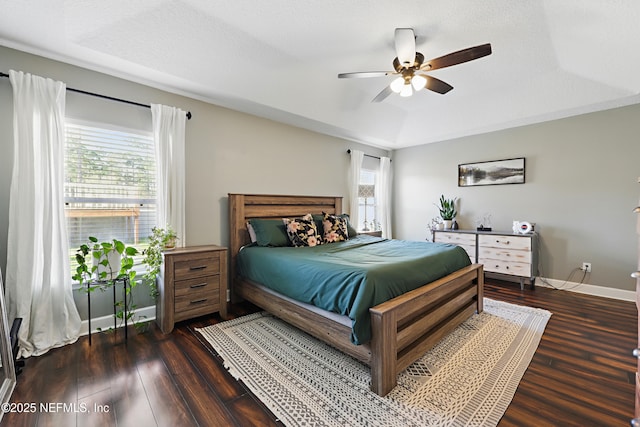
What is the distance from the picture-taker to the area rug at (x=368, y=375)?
1.54 meters

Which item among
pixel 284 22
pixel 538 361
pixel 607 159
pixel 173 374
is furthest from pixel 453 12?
pixel 173 374

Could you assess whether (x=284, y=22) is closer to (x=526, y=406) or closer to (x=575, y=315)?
(x=526, y=406)

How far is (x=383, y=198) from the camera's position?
5523 millimetres

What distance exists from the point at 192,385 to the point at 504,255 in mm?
4249

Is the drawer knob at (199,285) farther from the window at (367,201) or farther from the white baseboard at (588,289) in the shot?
the white baseboard at (588,289)

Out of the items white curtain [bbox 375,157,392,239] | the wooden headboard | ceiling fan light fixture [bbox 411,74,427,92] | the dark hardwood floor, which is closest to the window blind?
the wooden headboard

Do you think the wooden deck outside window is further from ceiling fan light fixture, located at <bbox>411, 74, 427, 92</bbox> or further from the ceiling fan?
ceiling fan light fixture, located at <bbox>411, 74, 427, 92</bbox>

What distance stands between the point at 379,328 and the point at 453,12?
8.50 feet

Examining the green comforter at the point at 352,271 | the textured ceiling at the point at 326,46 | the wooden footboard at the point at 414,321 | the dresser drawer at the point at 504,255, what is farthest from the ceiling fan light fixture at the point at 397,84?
the dresser drawer at the point at 504,255

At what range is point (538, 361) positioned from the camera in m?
2.05

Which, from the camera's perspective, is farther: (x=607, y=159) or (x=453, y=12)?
(x=607, y=159)

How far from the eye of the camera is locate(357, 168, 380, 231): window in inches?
210

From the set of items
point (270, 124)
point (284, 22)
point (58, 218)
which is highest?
point (284, 22)

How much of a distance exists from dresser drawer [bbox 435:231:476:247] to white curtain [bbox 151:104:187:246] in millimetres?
4022
